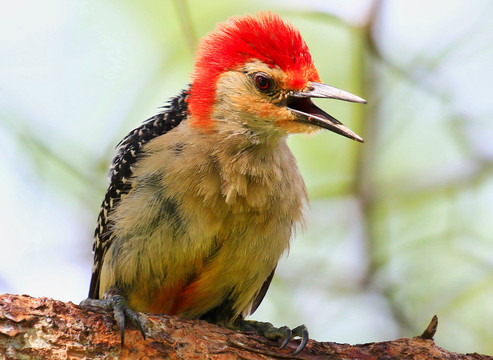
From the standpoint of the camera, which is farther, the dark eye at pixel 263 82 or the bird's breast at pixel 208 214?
the dark eye at pixel 263 82

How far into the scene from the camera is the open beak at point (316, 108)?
205 inches

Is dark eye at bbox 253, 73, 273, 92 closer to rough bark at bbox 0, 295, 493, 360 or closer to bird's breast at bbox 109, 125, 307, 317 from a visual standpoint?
bird's breast at bbox 109, 125, 307, 317

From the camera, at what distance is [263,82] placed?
18.1ft

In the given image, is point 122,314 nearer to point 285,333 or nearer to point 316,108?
point 285,333

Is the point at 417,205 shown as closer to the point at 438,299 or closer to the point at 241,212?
the point at 438,299

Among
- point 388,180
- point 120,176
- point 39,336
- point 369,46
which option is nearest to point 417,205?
point 388,180

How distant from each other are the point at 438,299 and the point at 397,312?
1.95 feet

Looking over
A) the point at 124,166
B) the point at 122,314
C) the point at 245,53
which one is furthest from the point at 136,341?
the point at 245,53

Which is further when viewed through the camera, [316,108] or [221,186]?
[316,108]

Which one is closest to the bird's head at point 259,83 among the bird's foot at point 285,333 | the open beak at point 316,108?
the open beak at point 316,108

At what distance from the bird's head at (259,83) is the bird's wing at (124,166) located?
28 centimetres

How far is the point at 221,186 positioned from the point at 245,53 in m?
1.23

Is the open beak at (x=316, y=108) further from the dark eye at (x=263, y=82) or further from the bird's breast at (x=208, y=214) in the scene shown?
the bird's breast at (x=208, y=214)

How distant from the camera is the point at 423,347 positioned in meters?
4.64
